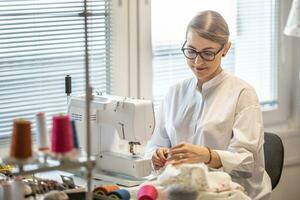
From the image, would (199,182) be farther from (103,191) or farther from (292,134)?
(292,134)

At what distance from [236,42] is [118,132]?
4.39 feet

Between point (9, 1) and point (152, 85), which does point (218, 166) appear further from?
point (9, 1)

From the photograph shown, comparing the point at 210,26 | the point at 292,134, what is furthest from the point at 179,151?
the point at 292,134

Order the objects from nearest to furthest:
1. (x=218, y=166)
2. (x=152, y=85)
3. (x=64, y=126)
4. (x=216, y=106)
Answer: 1. (x=64, y=126)
2. (x=218, y=166)
3. (x=216, y=106)
4. (x=152, y=85)

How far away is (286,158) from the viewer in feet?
12.7

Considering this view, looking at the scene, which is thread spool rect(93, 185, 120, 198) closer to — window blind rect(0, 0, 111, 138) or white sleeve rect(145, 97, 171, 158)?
white sleeve rect(145, 97, 171, 158)

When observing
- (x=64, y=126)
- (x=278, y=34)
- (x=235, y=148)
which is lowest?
(x=235, y=148)

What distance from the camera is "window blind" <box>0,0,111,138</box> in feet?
9.70

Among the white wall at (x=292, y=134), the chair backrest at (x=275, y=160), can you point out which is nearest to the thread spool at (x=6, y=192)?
the chair backrest at (x=275, y=160)

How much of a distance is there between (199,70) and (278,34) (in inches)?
51.3

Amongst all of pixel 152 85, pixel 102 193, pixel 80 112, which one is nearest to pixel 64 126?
pixel 102 193

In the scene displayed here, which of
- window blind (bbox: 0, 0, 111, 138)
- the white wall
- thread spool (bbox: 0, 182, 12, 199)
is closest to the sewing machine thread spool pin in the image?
window blind (bbox: 0, 0, 111, 138)

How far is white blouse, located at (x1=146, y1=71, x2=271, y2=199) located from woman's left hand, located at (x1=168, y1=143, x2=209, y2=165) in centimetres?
7

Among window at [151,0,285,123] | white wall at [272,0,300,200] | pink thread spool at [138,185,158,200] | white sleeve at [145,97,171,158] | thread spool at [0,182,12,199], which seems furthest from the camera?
Result: white wall at [272,0,300,200]
